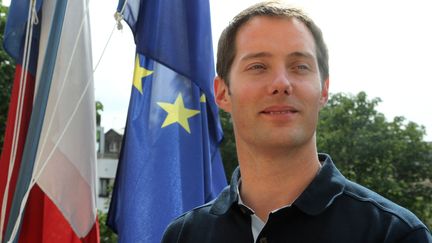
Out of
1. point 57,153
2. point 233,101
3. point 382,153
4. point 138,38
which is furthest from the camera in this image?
point 382,153

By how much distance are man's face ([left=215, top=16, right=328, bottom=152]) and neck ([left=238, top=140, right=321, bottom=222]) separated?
56 millimetres

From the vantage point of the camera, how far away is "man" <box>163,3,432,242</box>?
6.34ft

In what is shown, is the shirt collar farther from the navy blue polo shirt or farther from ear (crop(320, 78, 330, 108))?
ear (crop(320, 78, 330, 108))

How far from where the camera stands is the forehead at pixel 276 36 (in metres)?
2.07

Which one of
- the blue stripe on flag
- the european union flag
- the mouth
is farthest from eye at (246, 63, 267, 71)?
the european union flag

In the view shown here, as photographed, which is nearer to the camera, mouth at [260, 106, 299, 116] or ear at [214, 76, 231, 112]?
mouth at [260, 106, 299, 116]

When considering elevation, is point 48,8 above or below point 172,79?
above

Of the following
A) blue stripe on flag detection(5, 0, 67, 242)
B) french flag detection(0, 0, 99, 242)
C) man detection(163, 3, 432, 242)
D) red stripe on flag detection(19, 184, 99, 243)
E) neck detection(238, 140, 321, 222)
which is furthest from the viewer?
red stripe on flag detection(19, 184, 99, 243)

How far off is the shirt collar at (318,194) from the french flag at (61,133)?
1962mm

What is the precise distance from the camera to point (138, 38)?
Answer: 453cm

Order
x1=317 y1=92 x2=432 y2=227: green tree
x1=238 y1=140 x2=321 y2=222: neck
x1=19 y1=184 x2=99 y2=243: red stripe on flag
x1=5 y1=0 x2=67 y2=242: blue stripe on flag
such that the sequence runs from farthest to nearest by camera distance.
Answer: x1=317 y1=92 x2=432 y2=227: green tree, x1=19 y1=184 x2=99 y2=243: red stripe on flag, x1=5 y1=0 x2=67 y2=242: blue stripe on flag, x1=238 y1=140 x2=321 y2=222: neck

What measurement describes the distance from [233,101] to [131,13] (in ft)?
7.96

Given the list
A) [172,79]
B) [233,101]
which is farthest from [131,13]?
[233,101]

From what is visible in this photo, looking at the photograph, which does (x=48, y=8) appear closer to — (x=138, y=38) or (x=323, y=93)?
(x=138, y=38)
